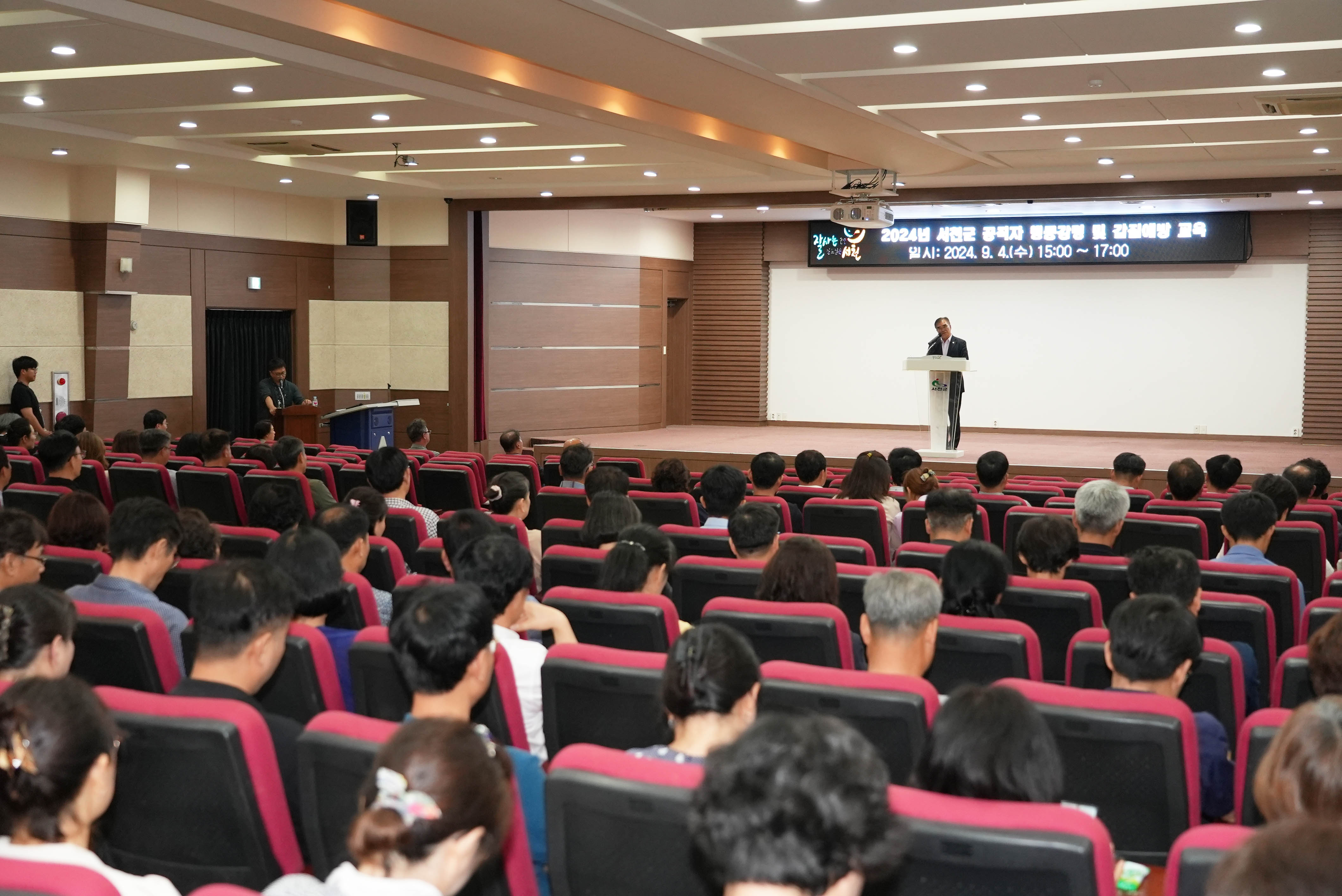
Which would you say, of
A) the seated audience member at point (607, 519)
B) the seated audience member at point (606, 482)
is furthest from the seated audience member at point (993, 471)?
the seated audience member at point (607, 519)

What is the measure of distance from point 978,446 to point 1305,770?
13.9 meters

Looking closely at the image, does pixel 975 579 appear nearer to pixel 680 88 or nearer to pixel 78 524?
pixel 78 524

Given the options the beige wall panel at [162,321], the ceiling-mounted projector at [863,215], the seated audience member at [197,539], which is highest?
the ceiling-mounted projector at [863,215]

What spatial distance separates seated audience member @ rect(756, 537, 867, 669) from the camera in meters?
3.79

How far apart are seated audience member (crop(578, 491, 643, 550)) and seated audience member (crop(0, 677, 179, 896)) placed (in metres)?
3.08

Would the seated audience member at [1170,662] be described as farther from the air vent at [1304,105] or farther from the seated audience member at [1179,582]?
the air vent at [1304,105]

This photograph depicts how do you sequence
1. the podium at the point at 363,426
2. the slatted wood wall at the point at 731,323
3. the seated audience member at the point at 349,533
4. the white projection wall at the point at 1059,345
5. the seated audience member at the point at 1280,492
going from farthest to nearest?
the slatted wood wall at the point at 731,323 → the white projection wall at the point at 1059,345 → the podium at the point at 363,426 → the seated audience member at the point at 1280,492 → the seated audience member at the point at 349,533

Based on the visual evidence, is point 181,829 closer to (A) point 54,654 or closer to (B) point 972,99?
(A) point 54,654

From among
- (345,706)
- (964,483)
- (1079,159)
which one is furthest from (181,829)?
(1079,159)

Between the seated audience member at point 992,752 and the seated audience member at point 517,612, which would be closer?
the seated audience member at point 992,752

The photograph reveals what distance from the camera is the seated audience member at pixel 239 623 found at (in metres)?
2.77

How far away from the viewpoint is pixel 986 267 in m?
17.2

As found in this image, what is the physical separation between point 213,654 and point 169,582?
4.70ft

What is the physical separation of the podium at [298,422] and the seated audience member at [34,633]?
413 inches
